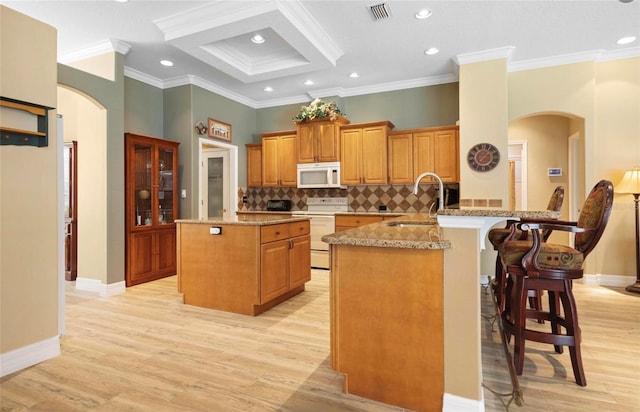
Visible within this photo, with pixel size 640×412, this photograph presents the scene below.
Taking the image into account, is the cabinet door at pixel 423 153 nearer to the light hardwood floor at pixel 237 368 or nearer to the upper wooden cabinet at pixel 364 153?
the upper wooden cabinet at pixel 364 153

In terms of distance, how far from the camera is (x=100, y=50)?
13.1 ft

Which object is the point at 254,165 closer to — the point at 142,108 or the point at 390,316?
the point at 142,108

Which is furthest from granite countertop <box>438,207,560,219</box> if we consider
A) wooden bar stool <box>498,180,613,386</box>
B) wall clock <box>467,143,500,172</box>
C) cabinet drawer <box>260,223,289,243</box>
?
wall clock <box>467,143,500,172</box>

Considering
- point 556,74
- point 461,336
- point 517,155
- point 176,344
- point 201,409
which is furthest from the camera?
point 517,155

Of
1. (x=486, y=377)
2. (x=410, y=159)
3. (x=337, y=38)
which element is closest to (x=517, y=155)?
(x=410, y=159)

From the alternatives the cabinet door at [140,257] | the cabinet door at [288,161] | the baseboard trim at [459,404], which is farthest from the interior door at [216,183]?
the baseboard trim at [459,404]

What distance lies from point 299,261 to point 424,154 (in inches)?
102

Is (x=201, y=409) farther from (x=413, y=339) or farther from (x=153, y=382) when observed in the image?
(x=413, y=339)

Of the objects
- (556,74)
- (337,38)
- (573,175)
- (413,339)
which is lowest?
(413,339)

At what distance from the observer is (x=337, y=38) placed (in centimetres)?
382

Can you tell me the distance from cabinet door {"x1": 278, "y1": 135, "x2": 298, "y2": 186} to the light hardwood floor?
296 cm

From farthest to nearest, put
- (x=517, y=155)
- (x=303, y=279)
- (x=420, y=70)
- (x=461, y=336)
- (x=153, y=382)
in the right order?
(x=517, y=155) < (x=420, y=70) < (x=303, y=279) < (x=153, y=382) < (x=461, y=336)

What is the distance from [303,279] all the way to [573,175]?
177 inches

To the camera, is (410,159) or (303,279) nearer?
(303,279)
